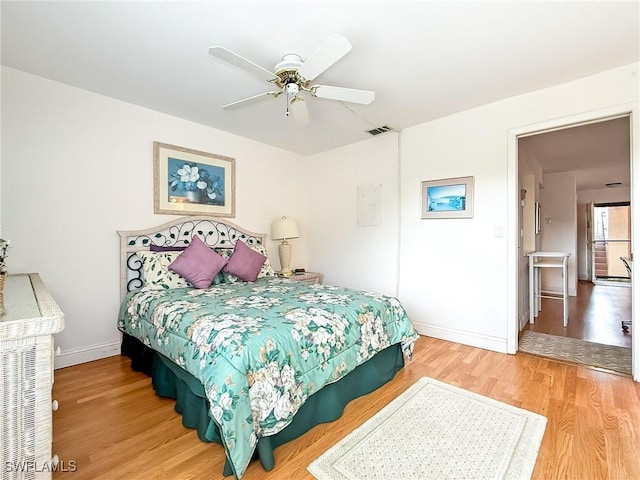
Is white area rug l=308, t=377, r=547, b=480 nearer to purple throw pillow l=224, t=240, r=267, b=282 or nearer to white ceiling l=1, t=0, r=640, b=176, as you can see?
purple throw pillow l=224, t=240, r=267, b=282

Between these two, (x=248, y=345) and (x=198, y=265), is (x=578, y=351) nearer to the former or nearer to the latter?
(x=248, y=345)

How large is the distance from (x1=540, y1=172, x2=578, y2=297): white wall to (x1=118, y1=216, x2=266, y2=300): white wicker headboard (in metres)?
5.67

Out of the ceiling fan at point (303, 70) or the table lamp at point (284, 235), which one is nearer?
the ceiling fan at point (303, 70)

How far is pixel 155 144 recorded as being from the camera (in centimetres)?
324

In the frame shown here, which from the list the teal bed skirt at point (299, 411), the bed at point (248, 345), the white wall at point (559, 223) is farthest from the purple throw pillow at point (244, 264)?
the white wall at point (559, 223)

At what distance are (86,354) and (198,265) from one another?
49.8 inches

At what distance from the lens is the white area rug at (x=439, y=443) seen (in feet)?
4.95

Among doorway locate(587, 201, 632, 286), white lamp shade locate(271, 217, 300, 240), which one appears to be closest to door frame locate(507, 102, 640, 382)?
white lamp shade locate(271, 217, 300, 240)

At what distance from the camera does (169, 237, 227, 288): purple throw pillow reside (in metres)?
2.91

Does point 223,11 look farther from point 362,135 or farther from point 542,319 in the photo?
point 542,319

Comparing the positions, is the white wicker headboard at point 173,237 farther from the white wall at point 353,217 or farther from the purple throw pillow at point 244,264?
the white wall at point 353,217

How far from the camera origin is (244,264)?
3318 millimetres

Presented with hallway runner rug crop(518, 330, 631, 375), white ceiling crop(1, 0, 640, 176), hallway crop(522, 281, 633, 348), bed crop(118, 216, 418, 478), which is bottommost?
hallway runner rug crop(518, 330, 631, 375)

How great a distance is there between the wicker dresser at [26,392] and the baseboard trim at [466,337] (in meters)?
3.35
